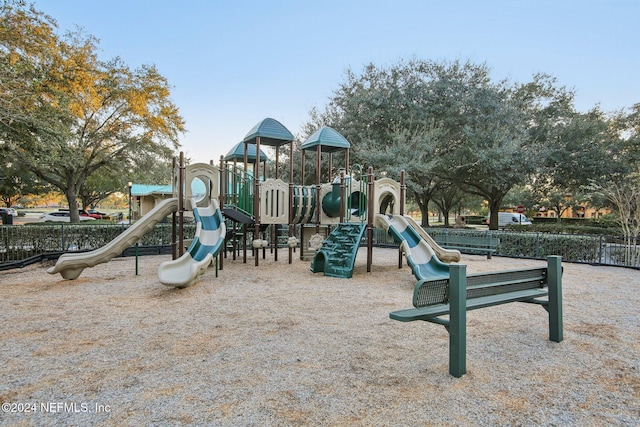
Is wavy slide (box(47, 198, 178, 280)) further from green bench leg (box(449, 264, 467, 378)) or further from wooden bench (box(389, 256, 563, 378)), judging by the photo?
green bench leg (box(449, 264, 467, 378))

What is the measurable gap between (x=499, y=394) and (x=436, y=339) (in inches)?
50.9

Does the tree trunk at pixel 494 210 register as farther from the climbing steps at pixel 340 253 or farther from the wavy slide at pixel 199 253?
the wavy slide at pixel 199 253

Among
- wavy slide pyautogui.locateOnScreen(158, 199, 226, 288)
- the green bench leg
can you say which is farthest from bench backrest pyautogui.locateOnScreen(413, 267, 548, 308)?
wavy slide pyautogui.locateOnScreen(158, 199, 226, 288)

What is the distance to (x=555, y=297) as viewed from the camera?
4.10 metres

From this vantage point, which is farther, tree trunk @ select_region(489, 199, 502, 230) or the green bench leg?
tree trunk @ select_region(489, 199, 502, 230)

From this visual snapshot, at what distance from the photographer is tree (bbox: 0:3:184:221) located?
39.7 feet

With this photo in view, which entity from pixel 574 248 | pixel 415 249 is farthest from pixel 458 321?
pixel 574 248

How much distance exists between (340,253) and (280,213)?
2.27 m

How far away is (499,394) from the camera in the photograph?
9.46ft

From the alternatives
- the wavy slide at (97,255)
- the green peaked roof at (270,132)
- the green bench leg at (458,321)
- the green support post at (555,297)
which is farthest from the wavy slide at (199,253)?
the green support post at (555,297)

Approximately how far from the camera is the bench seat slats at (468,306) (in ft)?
10.4

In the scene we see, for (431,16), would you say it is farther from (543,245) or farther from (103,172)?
(103,172)

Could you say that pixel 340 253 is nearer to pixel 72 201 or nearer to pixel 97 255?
pixel 97 255

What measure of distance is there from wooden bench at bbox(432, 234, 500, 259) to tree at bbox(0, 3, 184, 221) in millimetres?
13061
